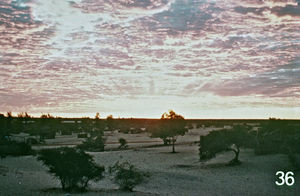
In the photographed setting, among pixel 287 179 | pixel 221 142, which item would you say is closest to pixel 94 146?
pixel 221 142

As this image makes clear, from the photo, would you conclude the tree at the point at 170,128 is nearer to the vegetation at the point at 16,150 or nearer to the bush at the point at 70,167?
the vegetation at the point at 16,150

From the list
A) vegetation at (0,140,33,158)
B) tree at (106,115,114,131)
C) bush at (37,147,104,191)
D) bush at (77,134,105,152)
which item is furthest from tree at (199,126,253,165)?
tree at (106,115,114,131)

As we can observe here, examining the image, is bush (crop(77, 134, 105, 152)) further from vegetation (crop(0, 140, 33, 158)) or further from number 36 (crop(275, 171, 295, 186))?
number 36 (crop(275, 171, 295, 186))

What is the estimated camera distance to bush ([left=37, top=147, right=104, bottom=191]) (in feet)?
72.2

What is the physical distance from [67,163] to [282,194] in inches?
560

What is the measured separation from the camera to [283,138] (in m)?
42.4

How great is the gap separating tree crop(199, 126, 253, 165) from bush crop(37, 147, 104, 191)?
16989 mm

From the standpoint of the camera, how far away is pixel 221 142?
37.2m

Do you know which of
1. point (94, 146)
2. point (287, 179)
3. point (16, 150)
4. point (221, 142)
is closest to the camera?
point (287, 179)

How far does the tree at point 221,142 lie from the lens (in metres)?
36.7

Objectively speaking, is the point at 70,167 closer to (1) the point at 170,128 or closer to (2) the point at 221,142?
(2) the point at 221,142

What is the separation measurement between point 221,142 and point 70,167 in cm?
1991

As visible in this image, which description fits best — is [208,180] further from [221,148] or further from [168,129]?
[168,129]

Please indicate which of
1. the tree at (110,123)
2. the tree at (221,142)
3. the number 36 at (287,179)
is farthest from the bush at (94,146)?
the tree at (110,123)
